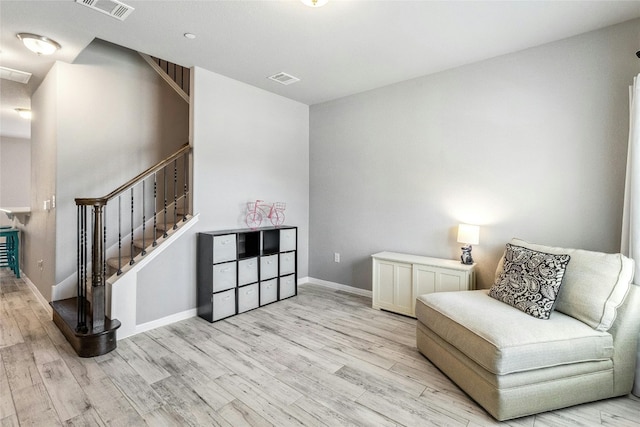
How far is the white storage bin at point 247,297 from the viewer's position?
348 cm

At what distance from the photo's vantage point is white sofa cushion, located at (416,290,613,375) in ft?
5.85

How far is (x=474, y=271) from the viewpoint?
10.4ft

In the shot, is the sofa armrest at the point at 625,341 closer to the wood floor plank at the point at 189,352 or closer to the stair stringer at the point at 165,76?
the wood floor plank at the point at 189,352

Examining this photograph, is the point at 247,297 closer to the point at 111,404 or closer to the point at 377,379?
the point at 111,404

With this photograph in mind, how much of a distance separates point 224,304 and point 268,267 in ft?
2.27

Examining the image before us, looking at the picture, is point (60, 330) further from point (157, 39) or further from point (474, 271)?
point (474, 271)

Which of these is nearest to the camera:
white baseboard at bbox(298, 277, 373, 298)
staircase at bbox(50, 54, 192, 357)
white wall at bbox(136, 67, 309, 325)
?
staircase at bbox(50, 54, 192, 357)

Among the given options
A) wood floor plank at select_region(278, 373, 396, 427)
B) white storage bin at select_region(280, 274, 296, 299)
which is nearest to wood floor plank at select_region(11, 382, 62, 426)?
wood floor plank at select_region(278, 373, 396, 427)

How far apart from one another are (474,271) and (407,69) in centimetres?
226

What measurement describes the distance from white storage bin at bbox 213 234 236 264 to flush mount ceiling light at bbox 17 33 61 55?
2.22m

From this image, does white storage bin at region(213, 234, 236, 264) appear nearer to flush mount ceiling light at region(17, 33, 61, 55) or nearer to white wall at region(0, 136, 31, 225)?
flush mount ceiling light at region(17, 33, 61, 55)

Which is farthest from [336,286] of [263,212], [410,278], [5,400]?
[5,400]

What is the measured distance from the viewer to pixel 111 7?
2.27m

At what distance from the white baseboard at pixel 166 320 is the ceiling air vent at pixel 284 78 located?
2.78 m
